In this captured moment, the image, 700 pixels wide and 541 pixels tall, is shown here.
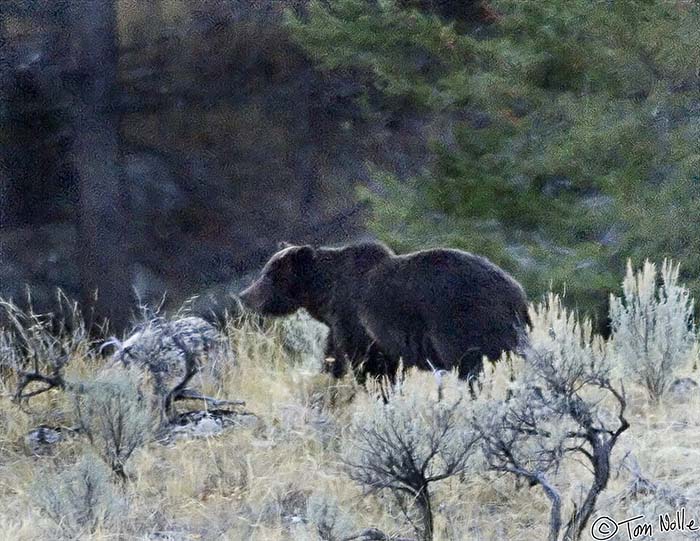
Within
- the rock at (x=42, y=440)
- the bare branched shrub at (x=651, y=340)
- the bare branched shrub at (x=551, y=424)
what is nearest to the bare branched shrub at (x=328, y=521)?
the bare branched shrub at (x=551, y=424)

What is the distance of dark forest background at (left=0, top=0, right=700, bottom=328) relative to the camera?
9836mm

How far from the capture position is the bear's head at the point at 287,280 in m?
7.48

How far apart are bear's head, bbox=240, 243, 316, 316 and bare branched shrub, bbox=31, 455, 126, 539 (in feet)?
7.05

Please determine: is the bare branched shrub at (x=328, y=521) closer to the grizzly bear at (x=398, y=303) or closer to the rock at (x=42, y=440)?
the grizzly bear at (x=398, y=303)

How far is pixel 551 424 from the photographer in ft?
18.2

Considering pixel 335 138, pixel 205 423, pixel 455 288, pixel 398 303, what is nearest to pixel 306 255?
pixel 398 303

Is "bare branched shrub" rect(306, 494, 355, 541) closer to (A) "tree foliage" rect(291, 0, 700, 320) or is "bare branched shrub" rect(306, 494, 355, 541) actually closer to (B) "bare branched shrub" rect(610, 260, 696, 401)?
(B) "bare branched shrub" rect(610, 260, 696, 401)

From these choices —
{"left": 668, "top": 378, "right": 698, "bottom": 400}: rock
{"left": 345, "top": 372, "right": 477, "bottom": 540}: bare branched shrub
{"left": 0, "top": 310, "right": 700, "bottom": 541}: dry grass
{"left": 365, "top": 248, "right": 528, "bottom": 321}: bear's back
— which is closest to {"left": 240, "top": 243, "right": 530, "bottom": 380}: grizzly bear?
{"left": 365, "top": 248, "right": 528, "bottom": 321}: bear's back

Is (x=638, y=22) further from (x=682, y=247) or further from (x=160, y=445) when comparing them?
(x=160, y=445)

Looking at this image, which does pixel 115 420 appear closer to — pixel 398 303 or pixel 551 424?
pixel 398 303

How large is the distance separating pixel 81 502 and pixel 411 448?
150 cm

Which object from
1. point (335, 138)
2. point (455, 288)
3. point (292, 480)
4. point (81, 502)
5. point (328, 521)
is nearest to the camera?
point (328, 521)

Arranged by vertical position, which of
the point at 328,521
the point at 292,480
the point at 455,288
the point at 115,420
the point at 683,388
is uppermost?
the point at 455,288

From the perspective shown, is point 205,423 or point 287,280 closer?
point 205,423
